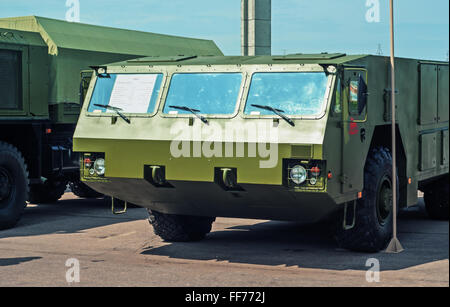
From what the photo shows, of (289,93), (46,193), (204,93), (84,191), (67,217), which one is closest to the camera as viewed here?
(289,93)

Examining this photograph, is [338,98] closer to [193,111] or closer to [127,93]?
[193,111]

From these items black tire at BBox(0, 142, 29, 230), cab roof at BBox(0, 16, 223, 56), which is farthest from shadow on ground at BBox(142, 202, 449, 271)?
cab roof at BBox(0, 16, 223, 56)

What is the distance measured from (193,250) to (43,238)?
2.35 metres

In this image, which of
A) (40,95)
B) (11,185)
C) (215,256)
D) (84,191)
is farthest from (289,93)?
(84,191)

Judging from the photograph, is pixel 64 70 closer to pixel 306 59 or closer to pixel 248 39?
pixel 306 59

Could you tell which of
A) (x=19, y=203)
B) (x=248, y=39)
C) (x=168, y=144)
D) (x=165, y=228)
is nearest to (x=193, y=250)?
(x=165, y=228)

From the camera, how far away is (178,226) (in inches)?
400

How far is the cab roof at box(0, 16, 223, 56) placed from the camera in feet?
42.9

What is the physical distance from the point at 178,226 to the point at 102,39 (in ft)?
17.0

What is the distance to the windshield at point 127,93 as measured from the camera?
9117mm

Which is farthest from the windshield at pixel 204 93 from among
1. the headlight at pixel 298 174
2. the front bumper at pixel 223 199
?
the headlight at pixel 298 174

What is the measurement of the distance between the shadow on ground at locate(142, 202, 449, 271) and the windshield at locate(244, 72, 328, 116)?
5.55 feet

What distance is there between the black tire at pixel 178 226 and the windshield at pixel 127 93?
1.56 m

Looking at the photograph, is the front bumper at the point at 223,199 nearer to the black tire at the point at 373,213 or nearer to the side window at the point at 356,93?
the black tire at the point at 373,213
